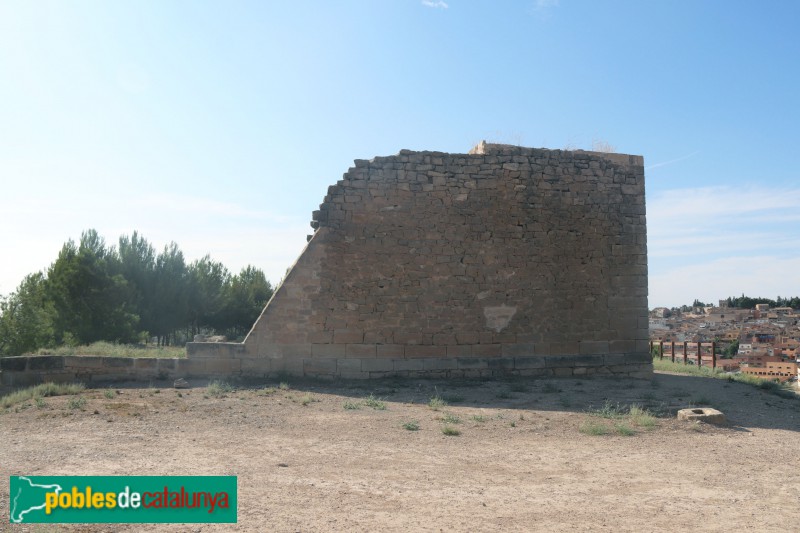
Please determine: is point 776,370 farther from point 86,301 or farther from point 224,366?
point 86,301

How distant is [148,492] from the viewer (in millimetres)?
4297

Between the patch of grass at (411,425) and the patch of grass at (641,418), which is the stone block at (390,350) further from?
the patch of grass at (641,418)

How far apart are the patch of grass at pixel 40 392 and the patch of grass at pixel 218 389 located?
2.07 metres

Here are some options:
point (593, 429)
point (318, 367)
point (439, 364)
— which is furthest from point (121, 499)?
point (439, 364)

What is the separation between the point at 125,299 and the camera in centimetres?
Result: 2338

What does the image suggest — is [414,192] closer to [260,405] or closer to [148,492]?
[260,405]

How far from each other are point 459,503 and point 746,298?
65310mm

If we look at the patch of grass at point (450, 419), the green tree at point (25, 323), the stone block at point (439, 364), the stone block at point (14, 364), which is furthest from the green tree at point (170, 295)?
Result: the patch of grass at point (450, 419)

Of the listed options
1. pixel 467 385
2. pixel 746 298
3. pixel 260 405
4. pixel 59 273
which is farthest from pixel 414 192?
pixel 746 298

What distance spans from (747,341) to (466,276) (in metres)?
18.9

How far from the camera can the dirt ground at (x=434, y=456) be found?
13.5 ft

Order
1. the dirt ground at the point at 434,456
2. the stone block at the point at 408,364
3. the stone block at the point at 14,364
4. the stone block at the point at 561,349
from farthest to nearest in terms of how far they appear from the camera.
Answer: the stone block at the point at 561,349 → the stone block at the point at 408,364 → the stone block at the point at 14,364 → the dirt ground at the point at 434,456

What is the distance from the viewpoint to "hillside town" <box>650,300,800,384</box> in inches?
623

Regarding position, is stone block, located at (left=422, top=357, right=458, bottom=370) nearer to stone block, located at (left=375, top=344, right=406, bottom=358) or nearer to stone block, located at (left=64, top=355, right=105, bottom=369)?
stone block, located at (left=375, top=344, right=406, bottom=358)
